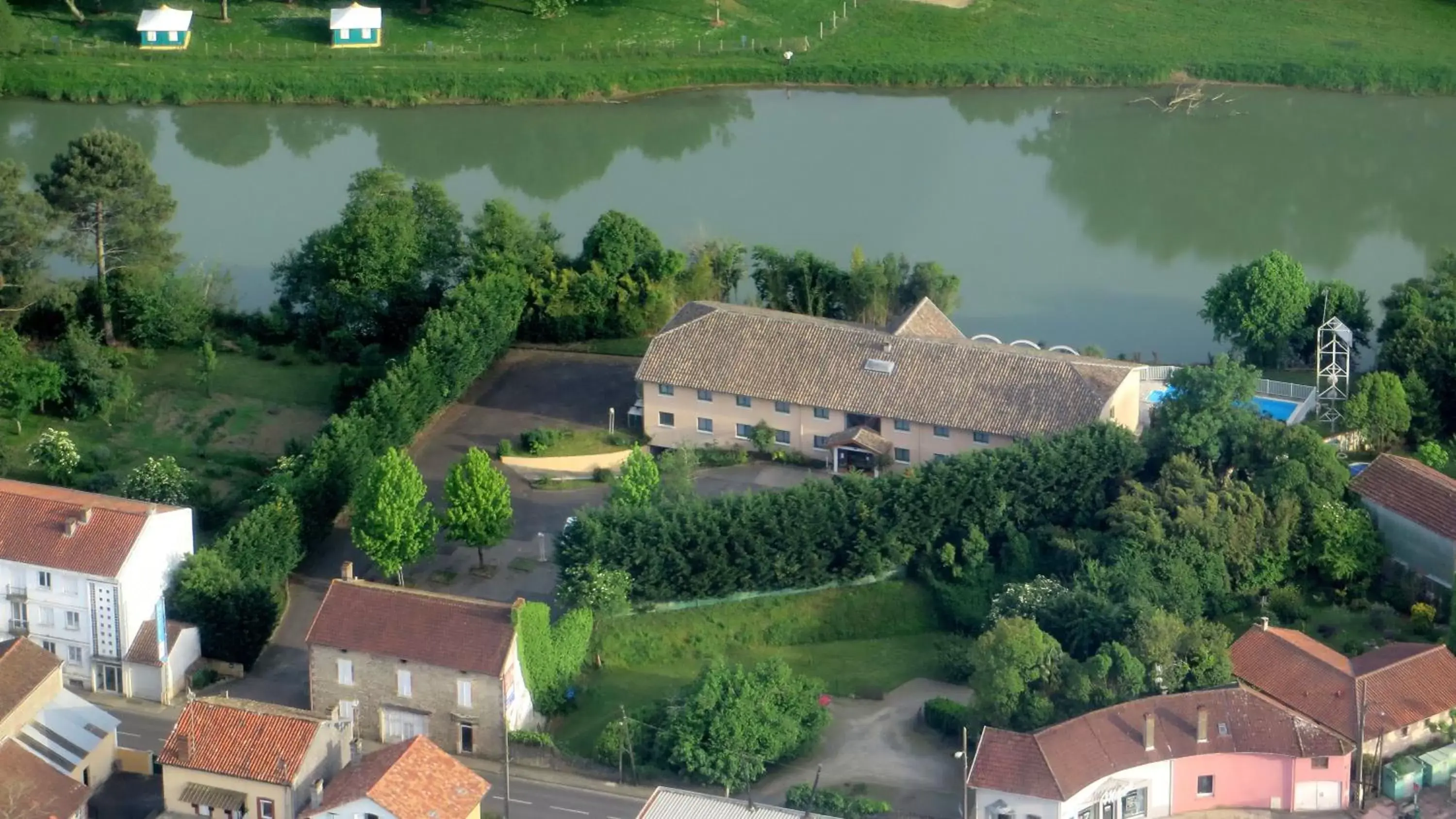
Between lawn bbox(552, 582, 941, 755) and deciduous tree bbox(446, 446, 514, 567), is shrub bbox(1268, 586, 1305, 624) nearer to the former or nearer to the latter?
lawn bbox(552, 582, 941, 755)

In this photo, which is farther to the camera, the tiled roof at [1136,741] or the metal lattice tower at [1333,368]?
the metal lattice tower at [1333,368]

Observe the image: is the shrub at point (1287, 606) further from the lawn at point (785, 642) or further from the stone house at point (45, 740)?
the stone house at point (45, 740)

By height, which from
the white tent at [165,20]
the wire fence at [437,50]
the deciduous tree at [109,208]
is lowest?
the deciduous tree at [109,208]

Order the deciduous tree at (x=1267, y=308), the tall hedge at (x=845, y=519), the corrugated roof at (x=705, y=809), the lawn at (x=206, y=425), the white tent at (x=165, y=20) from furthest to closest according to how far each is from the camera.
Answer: the white tent at (x=165, y=20)
the deciduous tree at (x=1267, y=308)
the lawn at (x=206, y=425)
the tall hedge at (x=845, y=519)
the corrugated roof at (x=705, y=809)

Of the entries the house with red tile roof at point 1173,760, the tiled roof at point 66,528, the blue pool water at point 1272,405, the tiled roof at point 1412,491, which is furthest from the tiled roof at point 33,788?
the tiled roof at point 1412,491

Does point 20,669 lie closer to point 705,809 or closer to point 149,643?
point 149,643

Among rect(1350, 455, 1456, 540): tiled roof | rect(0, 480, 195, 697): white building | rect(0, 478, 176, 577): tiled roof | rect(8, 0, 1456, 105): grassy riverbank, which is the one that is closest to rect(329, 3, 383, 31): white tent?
rect(8, 0, 1456, 105): grassy riverbank
